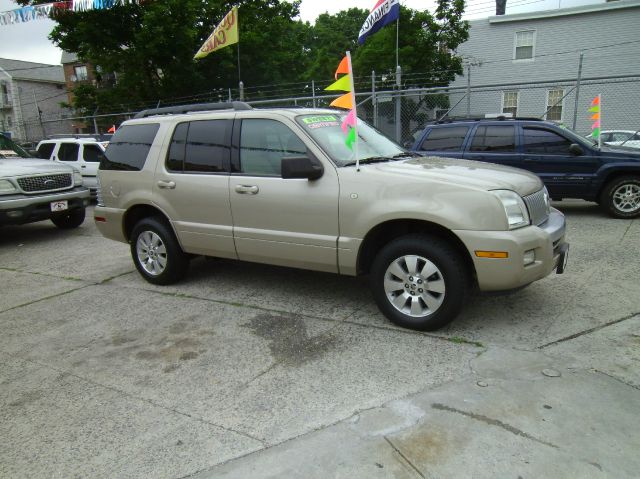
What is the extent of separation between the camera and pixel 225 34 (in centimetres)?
1302

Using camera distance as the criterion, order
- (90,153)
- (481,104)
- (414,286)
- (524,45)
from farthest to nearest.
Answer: (524,45), (481,104), (90,153), (414,286)

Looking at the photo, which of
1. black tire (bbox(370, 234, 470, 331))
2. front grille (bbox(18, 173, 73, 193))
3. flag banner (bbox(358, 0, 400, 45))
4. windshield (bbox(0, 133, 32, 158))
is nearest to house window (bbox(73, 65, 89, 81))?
flag banner (bbox(358, 0, 400, 45))

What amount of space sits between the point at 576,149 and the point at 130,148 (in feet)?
22.5

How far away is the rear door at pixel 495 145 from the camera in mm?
8273

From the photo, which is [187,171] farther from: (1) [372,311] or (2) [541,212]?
(2) [541,212]

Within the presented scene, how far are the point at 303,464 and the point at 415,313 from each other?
176cm

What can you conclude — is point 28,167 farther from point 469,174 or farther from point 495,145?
point 495,145

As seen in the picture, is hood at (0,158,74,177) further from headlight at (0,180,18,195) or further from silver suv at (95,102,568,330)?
silver suv at (95,102,568,330)

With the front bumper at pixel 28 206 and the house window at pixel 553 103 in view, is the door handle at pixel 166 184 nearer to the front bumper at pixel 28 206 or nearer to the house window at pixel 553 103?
the front bumper at pixel 28 206

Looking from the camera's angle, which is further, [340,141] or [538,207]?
[340,141]

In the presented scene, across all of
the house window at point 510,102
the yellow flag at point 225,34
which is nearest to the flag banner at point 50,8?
the yellow flag at point 225,34

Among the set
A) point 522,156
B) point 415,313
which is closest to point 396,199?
point 415,313

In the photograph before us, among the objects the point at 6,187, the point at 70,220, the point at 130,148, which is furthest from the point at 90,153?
the point at 130,148

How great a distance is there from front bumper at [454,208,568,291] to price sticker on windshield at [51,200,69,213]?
23.7ft
